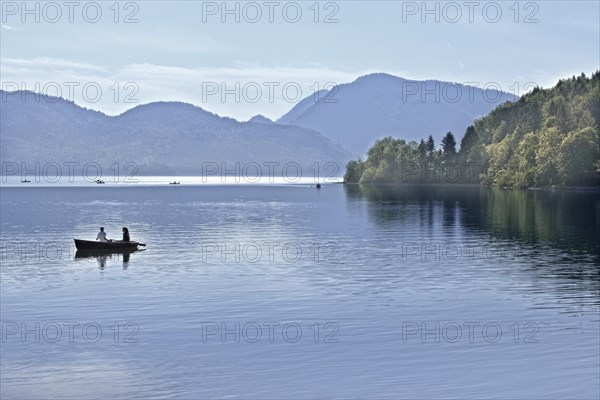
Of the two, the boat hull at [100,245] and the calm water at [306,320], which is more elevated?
the boat hull at [100,245]

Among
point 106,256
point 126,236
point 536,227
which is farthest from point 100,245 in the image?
point 536,227

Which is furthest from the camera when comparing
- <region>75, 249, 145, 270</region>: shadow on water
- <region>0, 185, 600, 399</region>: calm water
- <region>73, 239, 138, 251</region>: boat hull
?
<region>73, 239, 138, 251</region>: boat hull

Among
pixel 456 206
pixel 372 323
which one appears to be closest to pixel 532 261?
pixel 372 323

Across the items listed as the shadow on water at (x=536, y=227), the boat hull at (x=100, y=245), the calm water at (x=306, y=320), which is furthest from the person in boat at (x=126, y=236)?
the shadow on water at (x=536, y=227)

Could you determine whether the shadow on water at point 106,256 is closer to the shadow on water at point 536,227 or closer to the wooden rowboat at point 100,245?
the wooden rowboat at point 100,245

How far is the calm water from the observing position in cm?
3719

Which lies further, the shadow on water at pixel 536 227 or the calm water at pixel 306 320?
the shadow on water at pixel 536 227

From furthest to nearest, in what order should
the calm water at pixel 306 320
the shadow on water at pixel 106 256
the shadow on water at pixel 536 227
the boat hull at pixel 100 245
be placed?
the boat hull at pixel 100 245
the shadow on water at pixel 106 256
the shadow on water at pixel 536 227
the calm water at pixel 306 320

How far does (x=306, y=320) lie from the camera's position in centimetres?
5019

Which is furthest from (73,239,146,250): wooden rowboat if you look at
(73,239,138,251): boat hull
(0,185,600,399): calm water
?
(0,185,600,399): calm water

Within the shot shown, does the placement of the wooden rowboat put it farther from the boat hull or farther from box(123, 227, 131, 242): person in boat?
box(123, 227, 131, 242): person in boat

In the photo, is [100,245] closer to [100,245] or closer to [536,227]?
[100,245]

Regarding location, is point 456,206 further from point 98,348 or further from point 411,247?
point 98,348

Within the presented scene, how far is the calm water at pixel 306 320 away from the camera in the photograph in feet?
122
